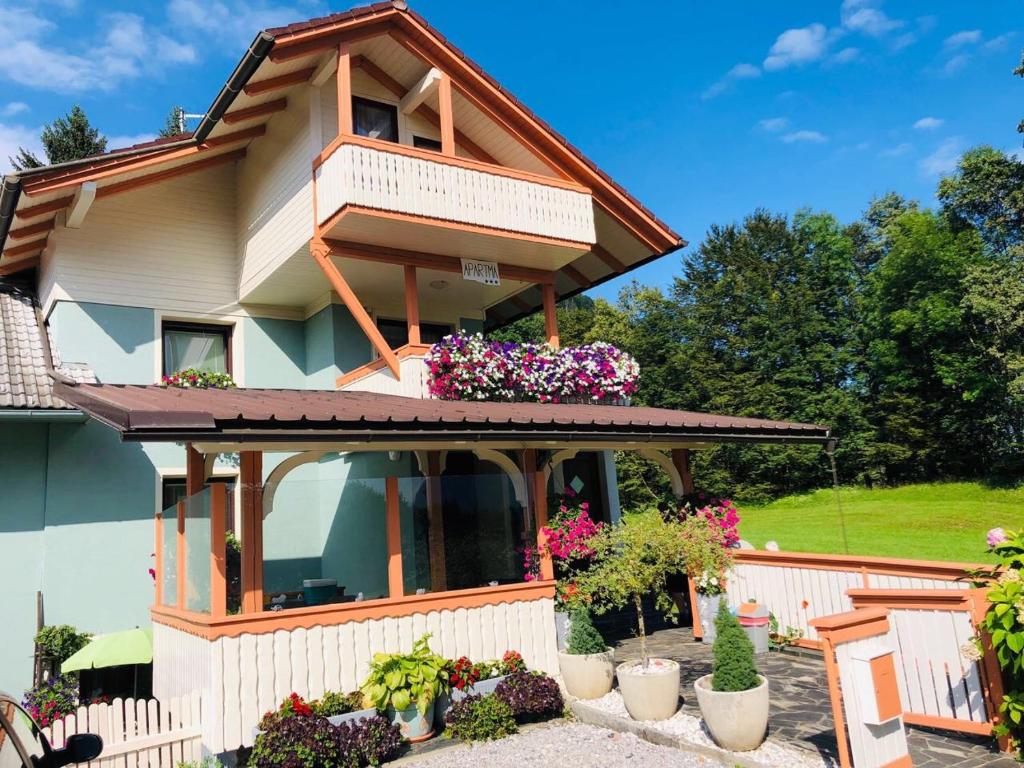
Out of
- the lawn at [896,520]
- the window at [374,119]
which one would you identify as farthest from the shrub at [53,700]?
the lawn at [896,520]

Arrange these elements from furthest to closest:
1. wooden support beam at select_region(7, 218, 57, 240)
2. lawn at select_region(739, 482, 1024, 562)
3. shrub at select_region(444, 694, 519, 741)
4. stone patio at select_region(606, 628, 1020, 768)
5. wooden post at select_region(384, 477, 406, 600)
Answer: lawn at select_region(739, 482, 1024, 562) → wooden support beam at select_region(7, 218, 57, 240) → wooden post at select_region(384, 477, 406, 600) → shrub at select_region(444, 694, 519, 741) → stone patio at select_region(606, 628, 1020, 768)

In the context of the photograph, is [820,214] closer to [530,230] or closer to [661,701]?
[530,230]

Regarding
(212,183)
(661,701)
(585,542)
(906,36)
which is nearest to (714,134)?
(906,36)

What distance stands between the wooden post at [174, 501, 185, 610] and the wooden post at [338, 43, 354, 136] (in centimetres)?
589

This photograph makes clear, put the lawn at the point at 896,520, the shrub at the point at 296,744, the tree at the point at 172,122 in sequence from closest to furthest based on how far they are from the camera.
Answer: the shrub at the point at 296,744 → the lawn at the point at 896,520 → the tree at the point at 172,122

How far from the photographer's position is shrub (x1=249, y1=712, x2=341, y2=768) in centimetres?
670

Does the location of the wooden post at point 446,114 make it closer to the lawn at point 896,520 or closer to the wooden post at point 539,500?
the wooden post at point 539,500

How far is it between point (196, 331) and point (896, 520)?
2200cm

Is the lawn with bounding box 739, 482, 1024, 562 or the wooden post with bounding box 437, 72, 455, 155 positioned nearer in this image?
the wooden post with bounding box 437, 72, 455, 155

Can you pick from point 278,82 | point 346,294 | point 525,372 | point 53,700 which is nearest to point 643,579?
point 525,372

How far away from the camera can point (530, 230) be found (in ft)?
42.4

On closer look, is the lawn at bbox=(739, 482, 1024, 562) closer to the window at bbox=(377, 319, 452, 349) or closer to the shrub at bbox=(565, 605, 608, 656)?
the window at bbox=(377, 319, 452, 349)

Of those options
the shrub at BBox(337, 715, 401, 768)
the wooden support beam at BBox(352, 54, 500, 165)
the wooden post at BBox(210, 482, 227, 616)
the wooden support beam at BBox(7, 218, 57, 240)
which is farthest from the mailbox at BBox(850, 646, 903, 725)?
the wooden support beam at BBox(7, 218, 57, 240)

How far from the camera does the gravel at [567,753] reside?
22.0 feet
